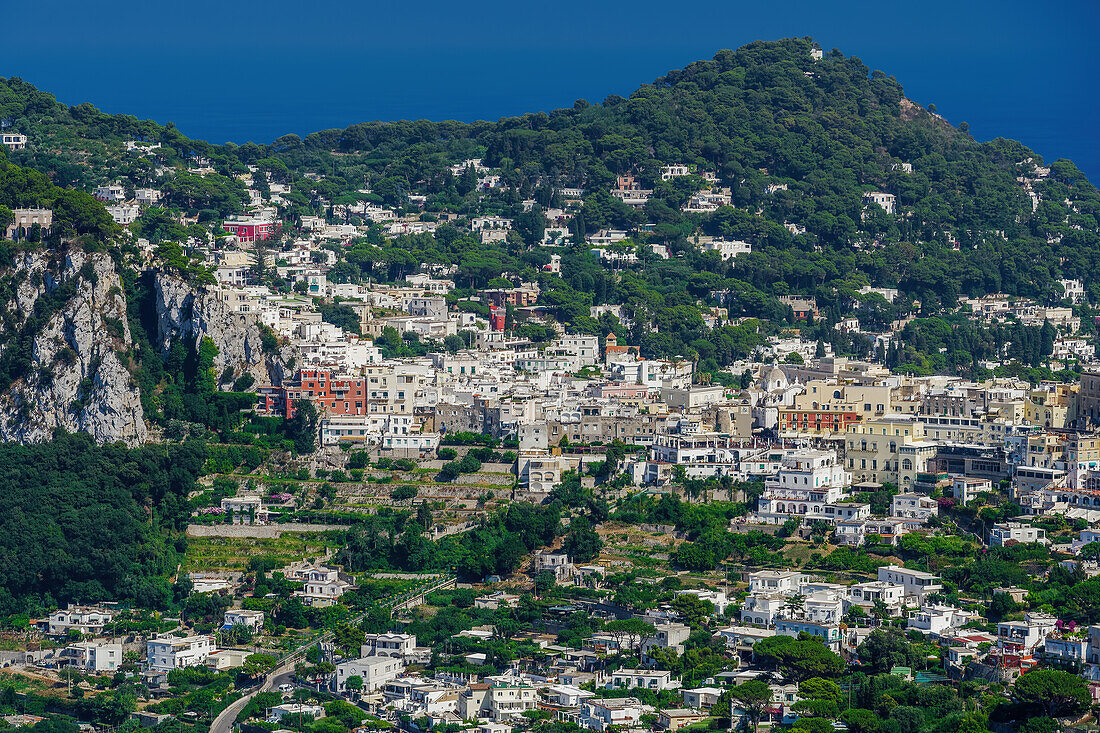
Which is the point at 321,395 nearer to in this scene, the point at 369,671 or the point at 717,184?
the point at 369,671

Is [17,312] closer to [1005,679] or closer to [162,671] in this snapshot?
[162,671]

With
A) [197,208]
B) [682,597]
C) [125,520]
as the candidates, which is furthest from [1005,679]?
[197,208]

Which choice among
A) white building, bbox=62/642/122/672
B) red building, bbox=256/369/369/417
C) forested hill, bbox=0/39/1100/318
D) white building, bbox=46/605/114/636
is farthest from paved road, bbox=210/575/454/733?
forested hill, bbox=0/39/1100/318

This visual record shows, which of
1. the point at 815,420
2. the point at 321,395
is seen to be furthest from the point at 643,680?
the point at 321,395

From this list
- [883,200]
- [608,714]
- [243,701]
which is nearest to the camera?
[608,714]

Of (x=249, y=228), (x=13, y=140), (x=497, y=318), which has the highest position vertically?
(x=13, y=140)
